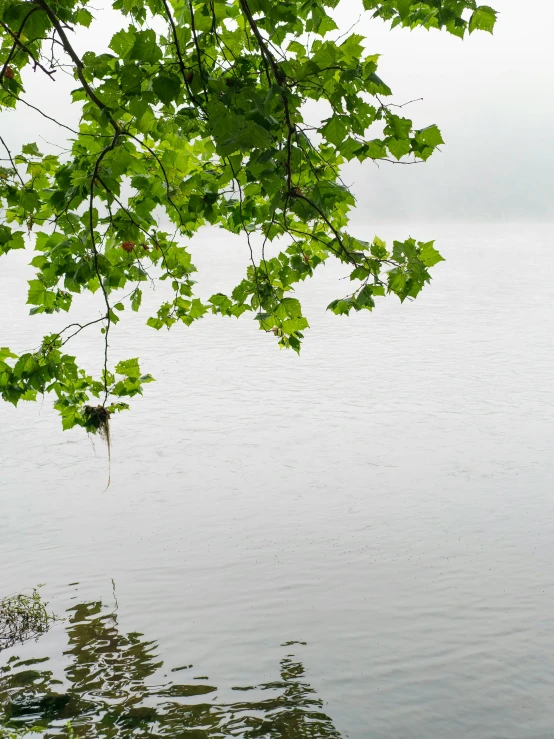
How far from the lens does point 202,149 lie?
574 cm

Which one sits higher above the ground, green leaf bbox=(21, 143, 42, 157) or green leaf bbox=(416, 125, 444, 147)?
green leaf bbox=(21, 143, 42, 157)

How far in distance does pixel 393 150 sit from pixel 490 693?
6171 millimetres

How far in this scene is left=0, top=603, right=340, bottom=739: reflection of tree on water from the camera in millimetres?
7023

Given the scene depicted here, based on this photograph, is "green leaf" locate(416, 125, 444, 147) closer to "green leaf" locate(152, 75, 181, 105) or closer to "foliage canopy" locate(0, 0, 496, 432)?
"foliage canopy" locate(0, 0, 496, 432)

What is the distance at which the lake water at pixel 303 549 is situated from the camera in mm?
7820

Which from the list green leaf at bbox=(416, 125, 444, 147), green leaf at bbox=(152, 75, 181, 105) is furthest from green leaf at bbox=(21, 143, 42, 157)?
green leaf at bbox=(416, 125, 444, 147)

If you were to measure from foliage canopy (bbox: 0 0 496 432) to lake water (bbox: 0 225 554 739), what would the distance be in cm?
392

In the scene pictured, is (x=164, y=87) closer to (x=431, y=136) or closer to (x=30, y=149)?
(x=431, y=136)

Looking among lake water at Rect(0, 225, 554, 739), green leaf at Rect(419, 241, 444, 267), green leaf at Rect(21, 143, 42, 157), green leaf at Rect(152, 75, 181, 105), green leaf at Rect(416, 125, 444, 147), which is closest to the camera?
green leaf at Rect(152, 75, 181, 105)

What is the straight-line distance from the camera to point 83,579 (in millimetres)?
10703

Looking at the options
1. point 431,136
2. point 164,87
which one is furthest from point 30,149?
point 431,136

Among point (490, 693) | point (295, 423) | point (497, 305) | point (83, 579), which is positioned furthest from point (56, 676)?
point (497, 305)

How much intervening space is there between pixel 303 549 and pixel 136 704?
15.2 feet

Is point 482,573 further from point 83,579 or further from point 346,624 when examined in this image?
point 83,579
